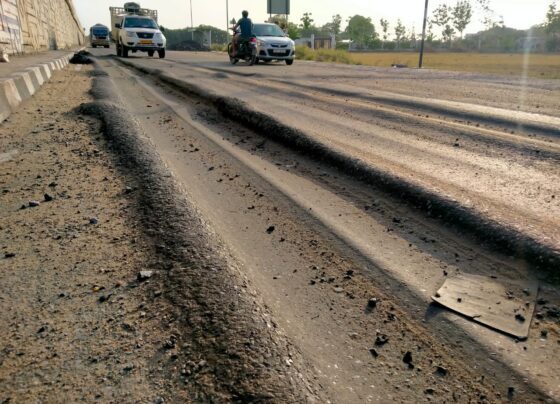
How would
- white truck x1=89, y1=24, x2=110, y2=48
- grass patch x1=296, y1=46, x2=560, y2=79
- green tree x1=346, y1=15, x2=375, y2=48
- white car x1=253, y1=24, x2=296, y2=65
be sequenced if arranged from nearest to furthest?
white car x1=253, y1=24, x2=296, y2=65
grass patch x1=296, y1=46, x2=560, y2=79
white truck x1=89, y1=24, x2=110, y2=48
green tree x1=346, y1=15, x2=375, y2=48

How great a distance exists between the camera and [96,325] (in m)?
1.41

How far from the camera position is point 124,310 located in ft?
4.88

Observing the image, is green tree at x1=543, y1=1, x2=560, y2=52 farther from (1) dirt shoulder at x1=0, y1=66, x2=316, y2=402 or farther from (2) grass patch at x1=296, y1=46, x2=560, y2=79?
(1) dirt shoulder at x1=0, y1=66, x2=316, y2=402

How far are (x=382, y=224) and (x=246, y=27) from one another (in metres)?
15.2

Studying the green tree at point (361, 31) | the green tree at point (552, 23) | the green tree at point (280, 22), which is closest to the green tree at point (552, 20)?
the green tree at point (552, 23)

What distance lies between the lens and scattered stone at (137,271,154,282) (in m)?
1.68

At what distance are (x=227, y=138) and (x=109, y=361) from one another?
127 inches

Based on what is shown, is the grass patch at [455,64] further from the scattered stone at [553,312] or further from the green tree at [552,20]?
the green tree at [552,20]

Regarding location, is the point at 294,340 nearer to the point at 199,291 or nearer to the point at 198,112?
the point at 199,291

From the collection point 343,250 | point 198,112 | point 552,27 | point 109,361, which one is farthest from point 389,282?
point 552,27

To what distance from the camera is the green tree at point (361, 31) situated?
11581 cm

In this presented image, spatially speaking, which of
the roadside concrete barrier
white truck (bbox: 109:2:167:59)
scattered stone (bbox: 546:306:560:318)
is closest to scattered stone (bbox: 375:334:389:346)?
scattered stone (bbox: 546:306:560:318)

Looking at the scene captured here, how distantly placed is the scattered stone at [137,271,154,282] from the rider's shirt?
613 inches

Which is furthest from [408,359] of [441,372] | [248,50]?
[248,50]
